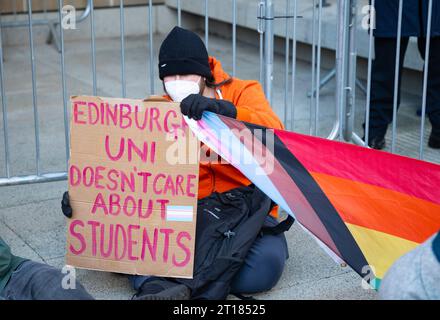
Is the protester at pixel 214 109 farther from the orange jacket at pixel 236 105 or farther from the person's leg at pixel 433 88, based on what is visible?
the person's leg at pixel 433 88

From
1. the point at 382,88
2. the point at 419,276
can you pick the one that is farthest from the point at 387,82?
the point at 419,276

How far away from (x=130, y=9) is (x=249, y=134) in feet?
22.2

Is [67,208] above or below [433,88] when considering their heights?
below

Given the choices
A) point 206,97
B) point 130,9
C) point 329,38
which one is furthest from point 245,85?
point 130,9

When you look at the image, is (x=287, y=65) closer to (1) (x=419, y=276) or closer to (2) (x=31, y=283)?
(2) (x=31, y=283)

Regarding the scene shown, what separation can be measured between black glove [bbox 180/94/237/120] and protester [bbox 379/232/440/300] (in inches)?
56.2

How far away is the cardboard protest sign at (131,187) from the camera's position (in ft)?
12.5

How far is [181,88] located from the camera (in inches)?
155

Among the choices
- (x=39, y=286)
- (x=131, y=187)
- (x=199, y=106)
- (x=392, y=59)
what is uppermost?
(x=199, y=106)

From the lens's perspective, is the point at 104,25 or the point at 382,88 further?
the point at 104,25

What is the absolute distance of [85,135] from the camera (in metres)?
3.89

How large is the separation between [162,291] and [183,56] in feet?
3.56

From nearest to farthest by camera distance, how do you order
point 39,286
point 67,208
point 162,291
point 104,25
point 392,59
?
point 39,286 → point 162,291 → point 67,208 → point 392,59 → point 104,25

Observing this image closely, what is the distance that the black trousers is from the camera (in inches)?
229
